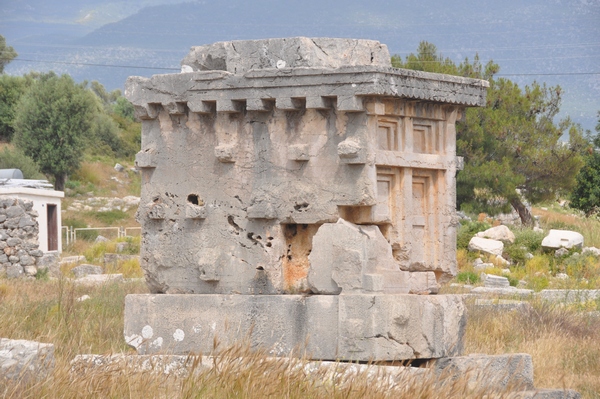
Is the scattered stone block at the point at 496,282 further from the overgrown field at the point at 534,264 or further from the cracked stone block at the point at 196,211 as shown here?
the cracked stone block at the point at 196,211

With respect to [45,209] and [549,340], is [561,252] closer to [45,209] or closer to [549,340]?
[549,340]

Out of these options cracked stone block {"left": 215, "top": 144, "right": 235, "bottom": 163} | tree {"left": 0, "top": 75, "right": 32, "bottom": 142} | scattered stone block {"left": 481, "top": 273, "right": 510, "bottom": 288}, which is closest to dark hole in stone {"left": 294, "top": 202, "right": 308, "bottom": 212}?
cracked stone block {"left": 215, "top": 144, "right": 235, "bottom": 163}

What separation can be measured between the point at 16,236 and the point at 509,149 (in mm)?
14323

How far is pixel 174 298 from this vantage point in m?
8.30

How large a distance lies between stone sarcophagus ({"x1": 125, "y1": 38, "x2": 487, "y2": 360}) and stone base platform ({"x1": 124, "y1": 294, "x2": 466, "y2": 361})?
1 cm

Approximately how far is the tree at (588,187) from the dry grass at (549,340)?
1722cm

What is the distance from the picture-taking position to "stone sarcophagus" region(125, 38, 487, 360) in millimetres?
7602

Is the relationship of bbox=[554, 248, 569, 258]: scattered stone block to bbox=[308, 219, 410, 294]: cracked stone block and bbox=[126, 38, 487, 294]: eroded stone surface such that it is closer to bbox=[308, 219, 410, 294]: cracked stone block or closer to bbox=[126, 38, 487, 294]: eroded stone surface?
bbox=[126, 38, 487, 294]: eroded stone surface

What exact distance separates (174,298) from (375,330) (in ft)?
5.90

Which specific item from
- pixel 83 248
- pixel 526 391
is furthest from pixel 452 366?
pixel 83 248

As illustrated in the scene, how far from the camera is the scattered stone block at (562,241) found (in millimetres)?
21438

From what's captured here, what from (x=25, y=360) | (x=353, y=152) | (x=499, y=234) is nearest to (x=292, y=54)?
(x=353, y=152)

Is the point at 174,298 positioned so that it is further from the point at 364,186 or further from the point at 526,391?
the point at 526,391

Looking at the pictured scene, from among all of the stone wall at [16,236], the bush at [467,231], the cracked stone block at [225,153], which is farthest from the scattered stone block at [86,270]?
the cracked stone block at [225,153]
